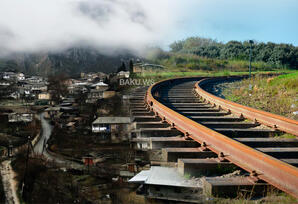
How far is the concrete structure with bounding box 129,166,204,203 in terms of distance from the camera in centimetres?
247

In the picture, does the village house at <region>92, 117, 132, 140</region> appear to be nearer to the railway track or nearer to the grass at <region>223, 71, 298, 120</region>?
the railway track

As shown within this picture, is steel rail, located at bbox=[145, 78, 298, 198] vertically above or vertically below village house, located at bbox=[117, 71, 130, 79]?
below

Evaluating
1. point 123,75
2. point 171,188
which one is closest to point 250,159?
point 171,188

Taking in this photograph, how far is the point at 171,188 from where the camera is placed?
2.60 m

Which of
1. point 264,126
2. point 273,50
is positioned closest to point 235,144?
point 264,126

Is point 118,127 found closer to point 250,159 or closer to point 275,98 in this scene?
point 275,98

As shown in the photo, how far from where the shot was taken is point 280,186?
2291mm

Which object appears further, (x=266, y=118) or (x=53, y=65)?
(x=53, y=65)

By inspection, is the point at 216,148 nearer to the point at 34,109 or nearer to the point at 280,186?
the point at 280,186

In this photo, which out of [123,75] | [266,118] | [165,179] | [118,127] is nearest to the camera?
[165,179]

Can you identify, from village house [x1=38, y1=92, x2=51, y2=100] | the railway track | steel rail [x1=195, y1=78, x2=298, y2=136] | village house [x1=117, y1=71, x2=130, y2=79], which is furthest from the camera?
village house [x1=38, y1=92, x2=51, y2=100]

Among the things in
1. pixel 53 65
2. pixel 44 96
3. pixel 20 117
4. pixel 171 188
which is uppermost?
pixel 53 65

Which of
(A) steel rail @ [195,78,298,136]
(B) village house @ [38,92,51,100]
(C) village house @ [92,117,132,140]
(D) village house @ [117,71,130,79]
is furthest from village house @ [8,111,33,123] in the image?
(A) steel rail @ [195,78,298,136]

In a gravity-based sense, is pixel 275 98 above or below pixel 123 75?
below
